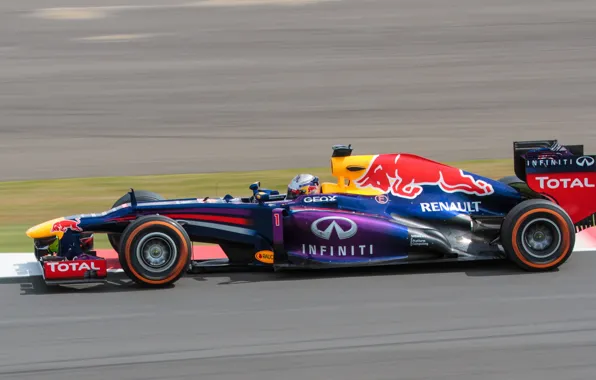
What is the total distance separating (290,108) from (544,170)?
1286cm

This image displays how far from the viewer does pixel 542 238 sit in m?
8.79

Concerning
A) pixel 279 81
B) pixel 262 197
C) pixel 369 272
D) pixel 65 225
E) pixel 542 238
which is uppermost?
pixel 279 81

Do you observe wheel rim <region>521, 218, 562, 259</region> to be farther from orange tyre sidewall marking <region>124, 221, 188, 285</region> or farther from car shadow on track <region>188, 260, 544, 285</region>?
orange tyre sidewall marking <region>124, 221, 188, 285</region>

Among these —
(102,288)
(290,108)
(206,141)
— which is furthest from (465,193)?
(290,108)

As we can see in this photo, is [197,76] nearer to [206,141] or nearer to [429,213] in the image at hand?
[206,141]

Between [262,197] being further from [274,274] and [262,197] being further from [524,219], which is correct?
[524,219]

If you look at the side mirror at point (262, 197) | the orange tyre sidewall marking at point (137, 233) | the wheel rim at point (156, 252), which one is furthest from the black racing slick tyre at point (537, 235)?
the wheel rim at point (156, 252)

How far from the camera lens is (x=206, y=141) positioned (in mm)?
18797

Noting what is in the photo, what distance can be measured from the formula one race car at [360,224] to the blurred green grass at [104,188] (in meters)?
3.11

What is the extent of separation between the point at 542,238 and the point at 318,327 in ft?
8.32

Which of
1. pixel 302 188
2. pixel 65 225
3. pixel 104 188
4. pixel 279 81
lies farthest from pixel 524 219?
pixel 279 81

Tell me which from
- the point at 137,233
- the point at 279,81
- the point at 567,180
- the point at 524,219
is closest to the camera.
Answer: the point at 137,233

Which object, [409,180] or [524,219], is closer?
[524,219]

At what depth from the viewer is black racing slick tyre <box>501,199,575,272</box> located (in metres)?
8.70
